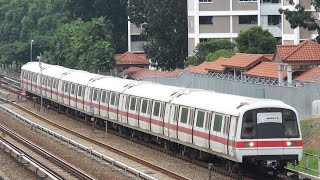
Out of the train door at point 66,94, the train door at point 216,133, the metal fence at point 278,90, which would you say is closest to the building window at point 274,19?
the train door at point 66,94

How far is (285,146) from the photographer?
26250mm

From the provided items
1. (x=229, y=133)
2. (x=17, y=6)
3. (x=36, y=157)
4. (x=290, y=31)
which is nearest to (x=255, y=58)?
(x=290, y=31)

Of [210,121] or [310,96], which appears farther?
[310,96]

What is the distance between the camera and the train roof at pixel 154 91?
115 feet

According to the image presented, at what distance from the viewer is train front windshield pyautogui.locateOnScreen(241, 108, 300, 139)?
2623 cm

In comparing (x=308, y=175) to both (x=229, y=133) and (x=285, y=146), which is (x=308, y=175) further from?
(x=229, y=133)

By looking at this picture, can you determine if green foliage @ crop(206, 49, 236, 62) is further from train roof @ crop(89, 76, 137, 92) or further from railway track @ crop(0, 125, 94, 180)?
railway track @ crop(0, 125, 94, 180)

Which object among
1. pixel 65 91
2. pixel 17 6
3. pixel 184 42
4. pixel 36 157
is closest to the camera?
pixel 36 157

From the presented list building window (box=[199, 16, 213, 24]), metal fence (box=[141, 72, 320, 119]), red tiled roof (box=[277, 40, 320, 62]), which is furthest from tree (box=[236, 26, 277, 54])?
metal fence (box=[141, 72, 320, 119])

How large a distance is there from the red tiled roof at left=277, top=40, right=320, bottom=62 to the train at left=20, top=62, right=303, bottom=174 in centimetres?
1135

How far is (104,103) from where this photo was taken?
146 ft

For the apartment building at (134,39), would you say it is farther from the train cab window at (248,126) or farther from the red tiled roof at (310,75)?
the train cab window at (248,126)

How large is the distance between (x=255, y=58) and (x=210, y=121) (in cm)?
2773

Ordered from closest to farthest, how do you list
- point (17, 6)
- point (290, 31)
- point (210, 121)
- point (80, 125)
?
point (210, 121) → point (80, 125) → point (290, 31) → point (17, 6)
